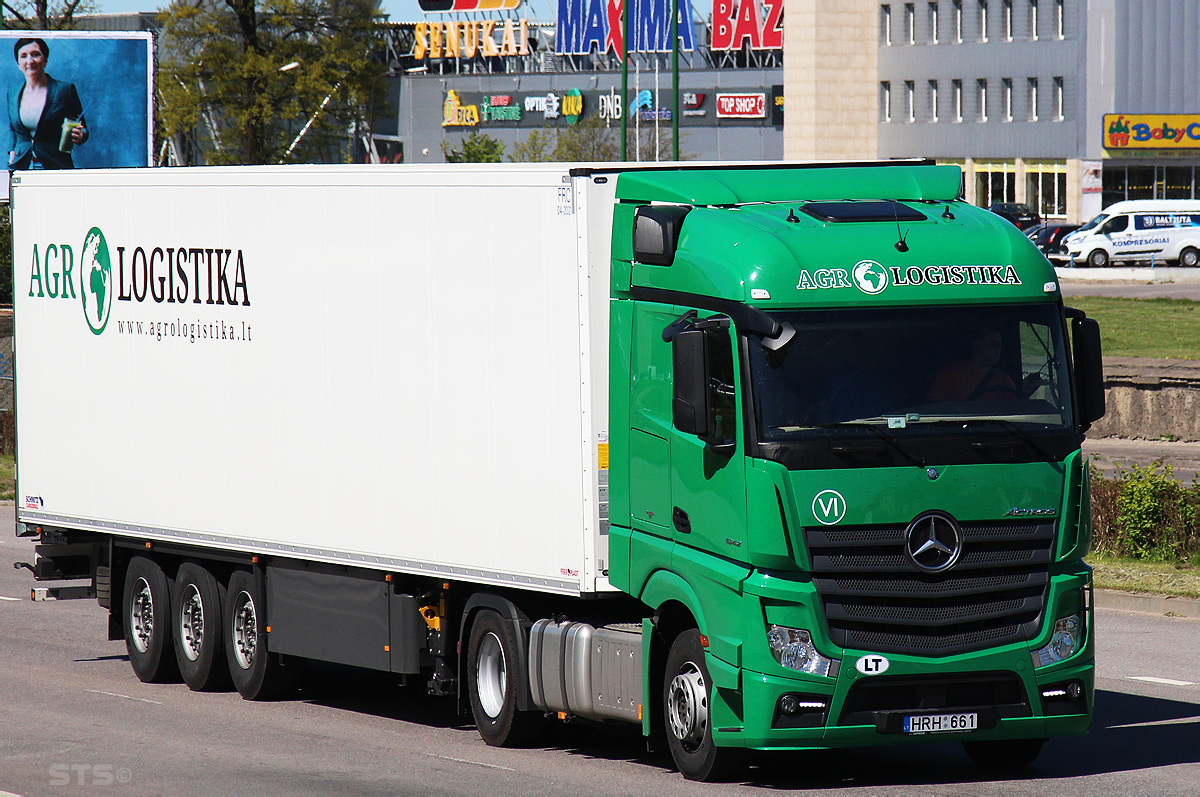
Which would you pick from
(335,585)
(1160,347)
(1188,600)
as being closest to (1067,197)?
(1160,347)

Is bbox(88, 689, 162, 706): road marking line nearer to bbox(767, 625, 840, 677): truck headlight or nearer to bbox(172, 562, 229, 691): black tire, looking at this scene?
bbox(172, 562, 229, 691): black tire

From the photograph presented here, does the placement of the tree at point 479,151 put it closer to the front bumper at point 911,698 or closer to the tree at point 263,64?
the tree at point 263,64

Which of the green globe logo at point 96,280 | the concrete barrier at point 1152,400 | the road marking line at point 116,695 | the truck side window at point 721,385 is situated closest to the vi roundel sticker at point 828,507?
the truck side window at point 721,385

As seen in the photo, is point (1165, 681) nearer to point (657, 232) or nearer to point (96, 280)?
point (657, 232)

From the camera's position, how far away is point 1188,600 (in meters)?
17.9

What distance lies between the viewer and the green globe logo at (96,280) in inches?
603

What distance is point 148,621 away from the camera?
51.1 ft

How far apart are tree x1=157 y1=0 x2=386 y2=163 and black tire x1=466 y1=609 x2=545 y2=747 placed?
49.1 meters

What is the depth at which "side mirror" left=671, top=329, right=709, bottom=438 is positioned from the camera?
1009 cm

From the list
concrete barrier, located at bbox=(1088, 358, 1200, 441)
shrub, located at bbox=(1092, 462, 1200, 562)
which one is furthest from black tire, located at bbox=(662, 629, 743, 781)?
concrete barrier, located at bbox=(1088, 358, 1200, 441)

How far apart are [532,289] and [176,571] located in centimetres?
527

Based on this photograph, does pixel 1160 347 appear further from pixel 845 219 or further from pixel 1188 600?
pixel 845 219

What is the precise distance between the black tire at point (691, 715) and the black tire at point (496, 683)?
1.33 metres

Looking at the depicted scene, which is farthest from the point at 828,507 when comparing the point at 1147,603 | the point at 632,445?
the point at 1147,603
